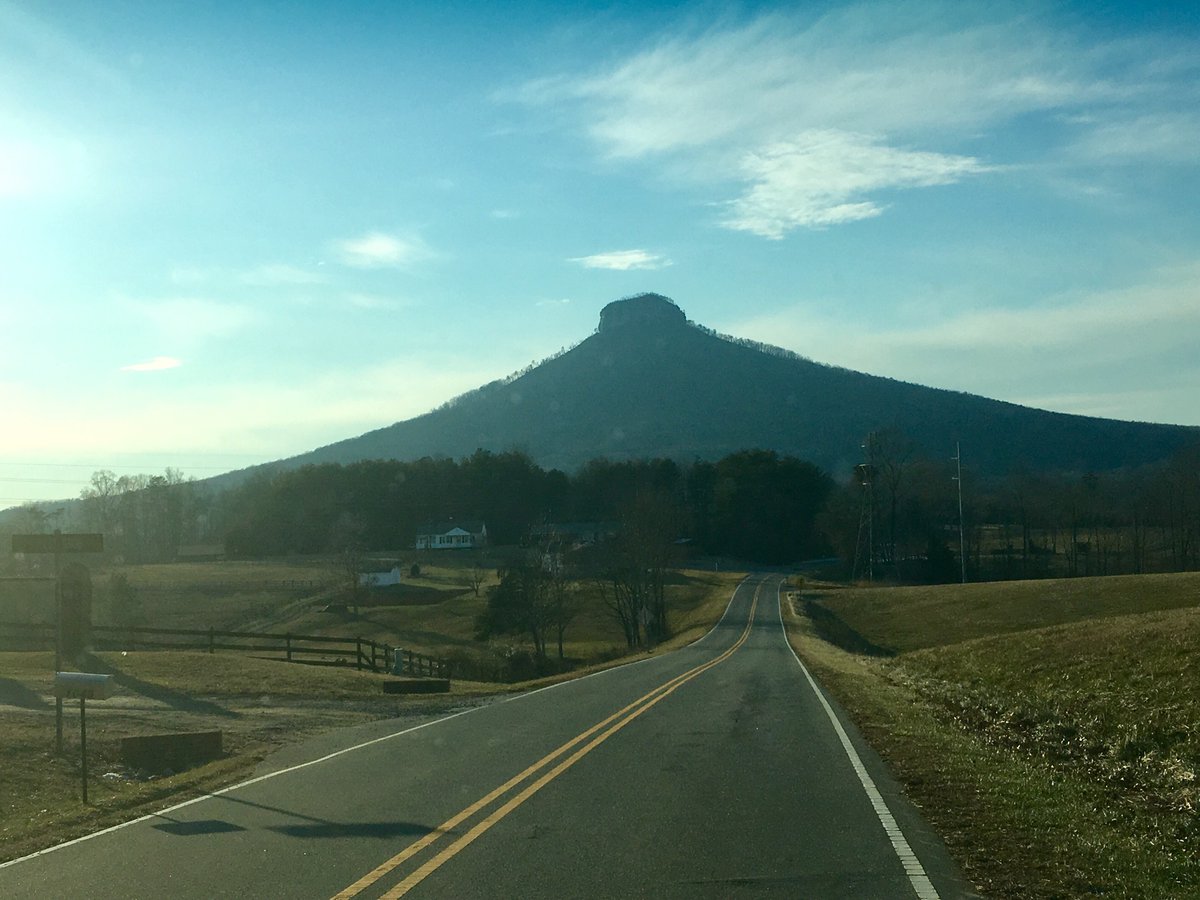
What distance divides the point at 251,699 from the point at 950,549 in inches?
3515

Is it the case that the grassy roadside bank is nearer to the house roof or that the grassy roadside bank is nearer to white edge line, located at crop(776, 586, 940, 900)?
white edge line, located at crop(776, 586, 940, 900)

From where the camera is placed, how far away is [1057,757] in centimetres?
1370

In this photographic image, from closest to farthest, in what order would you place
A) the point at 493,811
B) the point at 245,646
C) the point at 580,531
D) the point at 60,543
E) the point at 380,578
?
1. the point at 493,811
2. the point at 60,543
3. the point at 245,646
4. the point at 380,578
5. the point at 580,531

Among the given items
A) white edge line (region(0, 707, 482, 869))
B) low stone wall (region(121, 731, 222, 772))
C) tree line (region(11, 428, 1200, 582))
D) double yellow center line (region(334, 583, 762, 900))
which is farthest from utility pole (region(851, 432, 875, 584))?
low stone wall (region(121, 731, 222, 772))

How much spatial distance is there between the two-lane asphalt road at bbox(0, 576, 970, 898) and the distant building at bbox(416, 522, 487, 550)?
4251 inches

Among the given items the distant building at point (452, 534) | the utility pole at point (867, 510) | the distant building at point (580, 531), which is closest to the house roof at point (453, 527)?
the distant building at point (452, 534)

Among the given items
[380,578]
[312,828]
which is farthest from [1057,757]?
[380,578]

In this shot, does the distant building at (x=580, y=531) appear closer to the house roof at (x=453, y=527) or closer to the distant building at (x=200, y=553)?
the house roof at (x=453, y=527)

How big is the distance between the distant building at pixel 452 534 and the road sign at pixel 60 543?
107516mm

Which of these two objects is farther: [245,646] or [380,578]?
[380,578]

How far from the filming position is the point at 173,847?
31.0 ft

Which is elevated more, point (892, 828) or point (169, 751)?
point (892, 828)

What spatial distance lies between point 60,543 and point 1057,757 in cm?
1356

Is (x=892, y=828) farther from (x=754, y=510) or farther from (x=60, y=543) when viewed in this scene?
(x=754, y=510)
